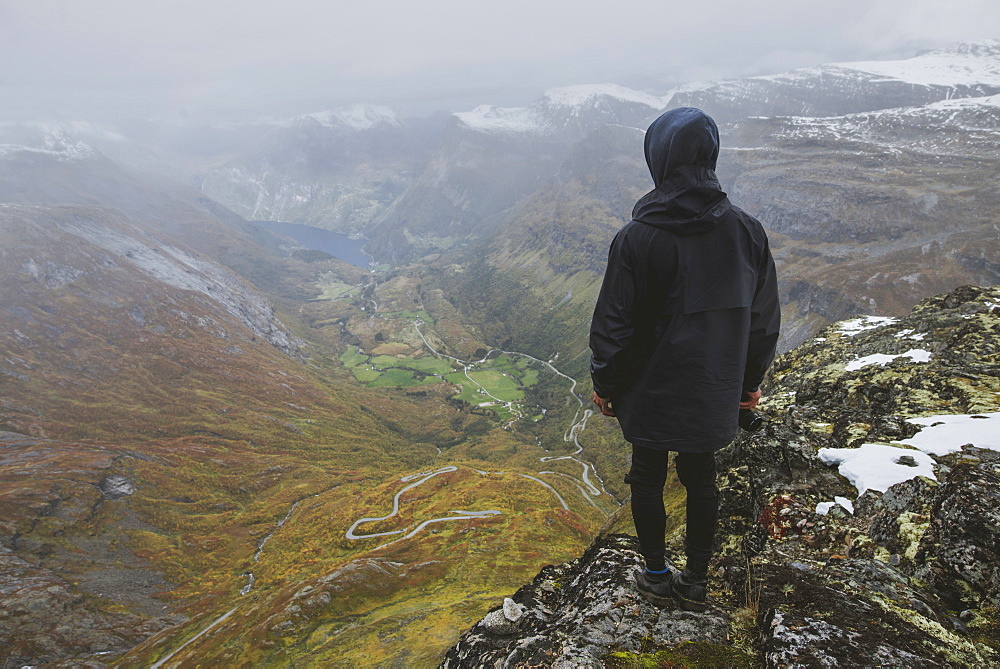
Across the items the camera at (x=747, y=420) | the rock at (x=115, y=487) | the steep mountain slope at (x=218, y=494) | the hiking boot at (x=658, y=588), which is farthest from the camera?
the rock at (x=115, y=487)

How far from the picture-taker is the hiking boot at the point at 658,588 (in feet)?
18.1

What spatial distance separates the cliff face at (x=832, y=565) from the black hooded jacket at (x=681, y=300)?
2.08 m

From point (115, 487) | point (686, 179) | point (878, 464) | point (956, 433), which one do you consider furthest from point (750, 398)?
point (115, 487)

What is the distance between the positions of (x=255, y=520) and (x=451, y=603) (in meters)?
94.6

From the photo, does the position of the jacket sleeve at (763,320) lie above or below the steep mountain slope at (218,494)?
above

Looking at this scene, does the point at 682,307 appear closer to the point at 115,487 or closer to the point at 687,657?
the point at 687,657

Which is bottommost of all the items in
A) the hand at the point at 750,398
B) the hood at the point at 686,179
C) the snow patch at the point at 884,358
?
the snow patch at the point at 884,358

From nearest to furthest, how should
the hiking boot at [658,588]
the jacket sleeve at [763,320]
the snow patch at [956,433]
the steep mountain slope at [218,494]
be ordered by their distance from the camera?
the jacket sleeve at [763,320], the hiking boot at [658,588], the snow patch at [956,433], the steep mountain slope at [218,494]

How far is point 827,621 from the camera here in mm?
4176

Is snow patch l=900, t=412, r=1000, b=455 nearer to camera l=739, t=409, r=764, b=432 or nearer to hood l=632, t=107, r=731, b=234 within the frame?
camera l=739, t=409, r=764, b=432

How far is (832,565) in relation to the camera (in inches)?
212

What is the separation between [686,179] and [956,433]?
723 centimetres

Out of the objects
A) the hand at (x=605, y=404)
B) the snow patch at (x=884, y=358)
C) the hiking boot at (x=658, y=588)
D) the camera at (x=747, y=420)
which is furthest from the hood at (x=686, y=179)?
the snow patch at (x=884, y=358)

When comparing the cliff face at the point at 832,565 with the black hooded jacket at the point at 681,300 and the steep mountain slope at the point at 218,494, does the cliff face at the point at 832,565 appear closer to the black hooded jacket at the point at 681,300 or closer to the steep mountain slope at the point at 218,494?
the black hooded jacket at the point at 681,300
